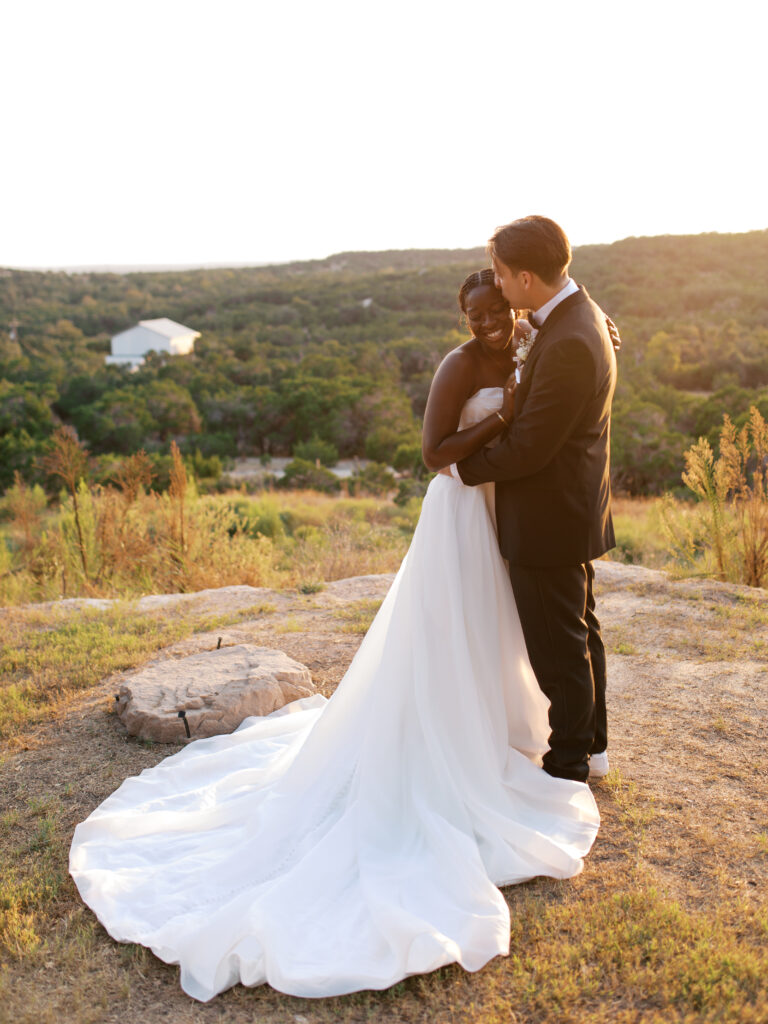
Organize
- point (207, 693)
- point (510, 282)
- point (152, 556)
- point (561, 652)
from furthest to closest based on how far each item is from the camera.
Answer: point (152, 556)
point (207, 693)
point (561, 652)
point (510, 282)

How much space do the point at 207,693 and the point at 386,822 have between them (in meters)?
1.58

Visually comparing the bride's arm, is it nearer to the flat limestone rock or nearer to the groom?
the groom

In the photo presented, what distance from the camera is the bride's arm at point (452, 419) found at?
9.39ft

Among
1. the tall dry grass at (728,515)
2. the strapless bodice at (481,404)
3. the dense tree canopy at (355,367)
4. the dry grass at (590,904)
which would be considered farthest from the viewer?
the dense tree canopy at (355,367)

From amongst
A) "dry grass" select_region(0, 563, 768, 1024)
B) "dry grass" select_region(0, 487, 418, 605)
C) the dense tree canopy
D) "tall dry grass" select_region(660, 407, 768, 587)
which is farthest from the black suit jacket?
the dense tree canopy

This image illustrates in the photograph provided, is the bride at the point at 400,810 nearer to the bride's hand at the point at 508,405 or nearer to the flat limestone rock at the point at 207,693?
the bride's hand at the point at 508,405

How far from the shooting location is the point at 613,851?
2912mm

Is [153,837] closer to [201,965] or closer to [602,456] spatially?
[201,965]

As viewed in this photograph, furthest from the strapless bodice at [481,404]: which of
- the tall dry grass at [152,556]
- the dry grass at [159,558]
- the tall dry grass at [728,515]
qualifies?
the tall dry grass at [152,556]

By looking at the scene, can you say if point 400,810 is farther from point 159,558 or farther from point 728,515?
point 159,558

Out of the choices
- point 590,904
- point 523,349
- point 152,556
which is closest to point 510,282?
point 523,349

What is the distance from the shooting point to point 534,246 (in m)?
2.67

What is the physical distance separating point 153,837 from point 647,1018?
5.93 ft

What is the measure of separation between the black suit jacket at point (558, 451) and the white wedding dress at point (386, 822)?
0.19 metres
